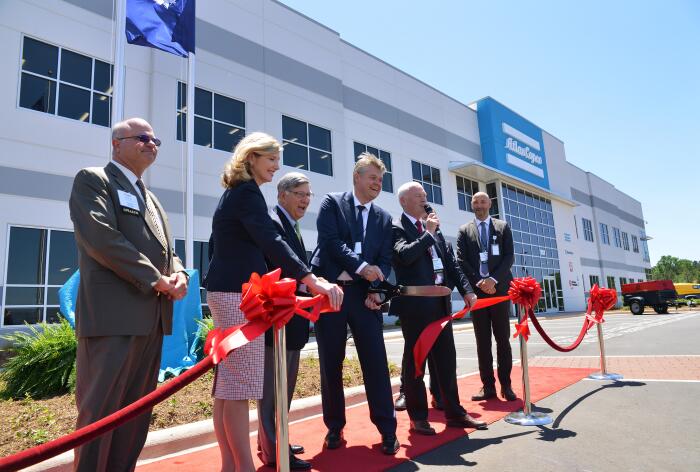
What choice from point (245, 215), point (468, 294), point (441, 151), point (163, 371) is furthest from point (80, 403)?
point (441, 151)

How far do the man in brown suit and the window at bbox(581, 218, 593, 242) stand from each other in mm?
40913

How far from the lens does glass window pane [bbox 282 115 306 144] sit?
16.0 metres

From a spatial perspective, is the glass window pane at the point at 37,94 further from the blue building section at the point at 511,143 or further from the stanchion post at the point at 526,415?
the blue building section at the point at 511,143

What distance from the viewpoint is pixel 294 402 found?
4.20 meters

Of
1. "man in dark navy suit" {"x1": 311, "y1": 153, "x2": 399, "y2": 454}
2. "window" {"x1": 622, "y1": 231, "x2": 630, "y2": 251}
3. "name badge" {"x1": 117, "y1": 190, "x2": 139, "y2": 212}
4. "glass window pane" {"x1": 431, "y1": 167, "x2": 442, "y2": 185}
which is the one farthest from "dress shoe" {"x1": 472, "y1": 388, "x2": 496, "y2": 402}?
"window" {"x1": 622, "y1": 231, "x2": 630, "y2": 251}

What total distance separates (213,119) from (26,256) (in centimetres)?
652

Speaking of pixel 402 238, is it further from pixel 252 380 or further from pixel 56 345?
pixel 56 345

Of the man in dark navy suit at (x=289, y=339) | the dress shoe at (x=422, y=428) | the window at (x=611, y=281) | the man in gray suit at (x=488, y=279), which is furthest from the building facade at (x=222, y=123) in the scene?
the window at (x=611, y=281)

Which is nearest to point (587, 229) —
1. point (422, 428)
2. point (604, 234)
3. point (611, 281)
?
point (604, 234)

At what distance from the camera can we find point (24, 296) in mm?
9695

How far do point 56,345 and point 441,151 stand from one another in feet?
70.3

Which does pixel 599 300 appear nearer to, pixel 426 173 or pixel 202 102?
pixel 202 102

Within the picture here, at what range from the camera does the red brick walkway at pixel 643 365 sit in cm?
529

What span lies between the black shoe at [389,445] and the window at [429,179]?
19.4 metres
